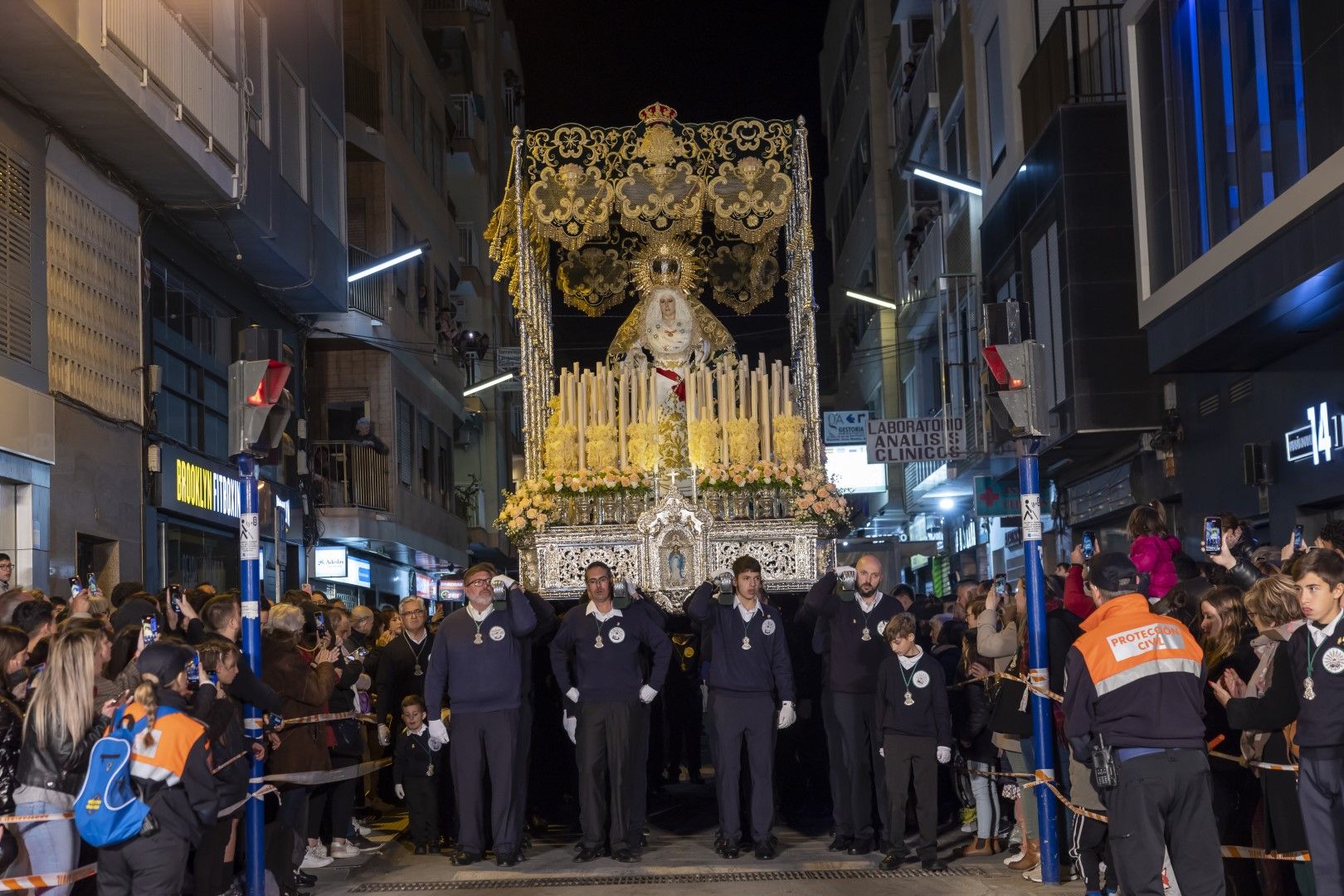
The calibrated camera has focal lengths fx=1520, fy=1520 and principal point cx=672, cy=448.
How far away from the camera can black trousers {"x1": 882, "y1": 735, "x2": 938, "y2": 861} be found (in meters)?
11.0

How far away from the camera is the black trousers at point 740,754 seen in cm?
1156

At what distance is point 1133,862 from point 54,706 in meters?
5.33

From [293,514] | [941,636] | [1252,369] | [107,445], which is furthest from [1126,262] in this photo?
[293,514]

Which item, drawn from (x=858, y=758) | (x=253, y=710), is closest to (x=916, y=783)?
(x=858, y=758)

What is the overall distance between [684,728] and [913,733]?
18.0 feet

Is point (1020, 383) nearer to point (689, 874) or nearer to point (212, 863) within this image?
point (689, 874)

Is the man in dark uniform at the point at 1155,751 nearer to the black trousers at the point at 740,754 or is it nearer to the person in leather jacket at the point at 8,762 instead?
the black trousers at the point at 740,754

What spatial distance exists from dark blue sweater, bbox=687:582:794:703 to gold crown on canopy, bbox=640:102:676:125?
6.04 m

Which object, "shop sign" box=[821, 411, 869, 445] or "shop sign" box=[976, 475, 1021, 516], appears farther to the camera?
"shop sign" box=[821, 411, 869, 445]

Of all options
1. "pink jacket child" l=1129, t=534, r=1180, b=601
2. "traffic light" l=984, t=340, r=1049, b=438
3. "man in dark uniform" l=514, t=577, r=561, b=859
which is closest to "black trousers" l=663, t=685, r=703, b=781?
"man in dark uniform" l=514, t=577, r=561, b=859

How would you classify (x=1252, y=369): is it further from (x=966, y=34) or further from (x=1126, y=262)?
(x=966, y=34)

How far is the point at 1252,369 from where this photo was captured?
53.7 feet

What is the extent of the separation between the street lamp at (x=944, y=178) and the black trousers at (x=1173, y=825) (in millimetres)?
18958

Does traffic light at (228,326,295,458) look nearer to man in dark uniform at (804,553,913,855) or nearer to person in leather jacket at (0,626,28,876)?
person in leather jacket at (0,626,28,876)
